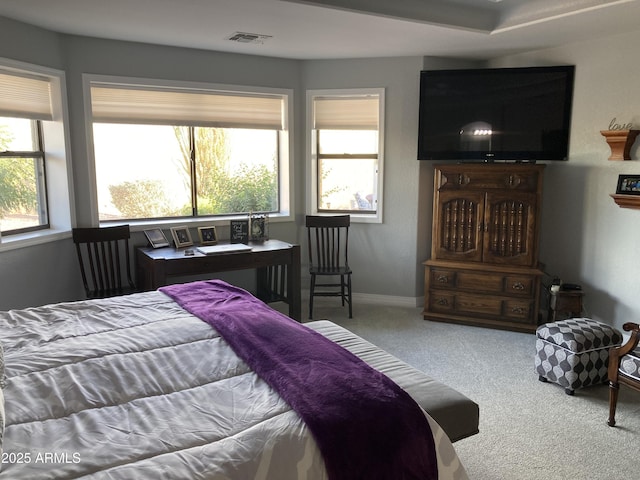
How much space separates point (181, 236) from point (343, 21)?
2176 mm

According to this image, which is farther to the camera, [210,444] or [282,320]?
[282,320]

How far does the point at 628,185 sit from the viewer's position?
3635mm

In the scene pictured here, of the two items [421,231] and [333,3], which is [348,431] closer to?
[333,3]

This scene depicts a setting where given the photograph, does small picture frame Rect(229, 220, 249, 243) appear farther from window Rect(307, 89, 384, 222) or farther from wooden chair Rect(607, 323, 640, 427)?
wooden chair Rect(607, 323, 640, 427)

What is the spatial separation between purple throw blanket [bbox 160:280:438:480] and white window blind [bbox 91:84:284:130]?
2.81 meters

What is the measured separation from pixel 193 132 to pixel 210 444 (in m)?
3.62

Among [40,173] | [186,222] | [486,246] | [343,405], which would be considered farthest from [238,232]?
[343,405]

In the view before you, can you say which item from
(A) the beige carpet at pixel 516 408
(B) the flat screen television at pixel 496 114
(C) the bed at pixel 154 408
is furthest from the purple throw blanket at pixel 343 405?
(B) the flat screen television at pixel 496 114

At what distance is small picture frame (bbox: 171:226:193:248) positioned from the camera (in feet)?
13.9

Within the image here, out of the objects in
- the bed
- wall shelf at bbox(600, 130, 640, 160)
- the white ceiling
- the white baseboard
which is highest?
the white ceiling

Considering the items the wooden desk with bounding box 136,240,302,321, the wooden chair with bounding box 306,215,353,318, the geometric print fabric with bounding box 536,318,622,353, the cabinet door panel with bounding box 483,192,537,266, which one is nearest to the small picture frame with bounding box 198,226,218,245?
the wooden desk with bounding box 136,240,302,321

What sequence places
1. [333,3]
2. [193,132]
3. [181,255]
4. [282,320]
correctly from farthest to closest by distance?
[193,132] → [181,255] → [333,3] → [282,320]

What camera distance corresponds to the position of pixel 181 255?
388 cm

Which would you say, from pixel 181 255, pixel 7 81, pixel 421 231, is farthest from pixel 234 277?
pixel 7 81
